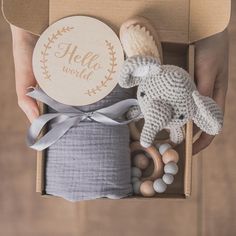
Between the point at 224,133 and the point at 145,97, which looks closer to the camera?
the point at 145,97

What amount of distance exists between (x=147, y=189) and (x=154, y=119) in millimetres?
101

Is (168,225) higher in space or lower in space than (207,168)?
lower

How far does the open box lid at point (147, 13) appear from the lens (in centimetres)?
52

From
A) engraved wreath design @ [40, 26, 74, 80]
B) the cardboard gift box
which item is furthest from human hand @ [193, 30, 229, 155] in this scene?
engraved wreath design @ [40, 26, 74, 80]

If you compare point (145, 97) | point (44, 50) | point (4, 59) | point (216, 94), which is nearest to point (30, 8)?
point (44, 50)

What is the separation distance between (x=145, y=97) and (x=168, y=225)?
1.70ft

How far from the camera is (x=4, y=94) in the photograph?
0.92 meters

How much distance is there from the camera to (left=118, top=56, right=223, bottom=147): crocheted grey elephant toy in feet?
1.48

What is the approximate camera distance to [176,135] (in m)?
0.52

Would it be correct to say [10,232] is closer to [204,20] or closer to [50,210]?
[50,210]

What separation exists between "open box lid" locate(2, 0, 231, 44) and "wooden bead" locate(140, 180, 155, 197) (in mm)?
169

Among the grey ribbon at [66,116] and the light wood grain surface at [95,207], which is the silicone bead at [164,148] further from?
the light wood grain surface at [95,207]

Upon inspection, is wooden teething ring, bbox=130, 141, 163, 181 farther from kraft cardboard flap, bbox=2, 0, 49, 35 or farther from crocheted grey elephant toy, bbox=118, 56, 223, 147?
kraft cardboard flap, bbox=2, 0, 49, 35

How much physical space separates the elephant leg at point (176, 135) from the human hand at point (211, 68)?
0.08 m
